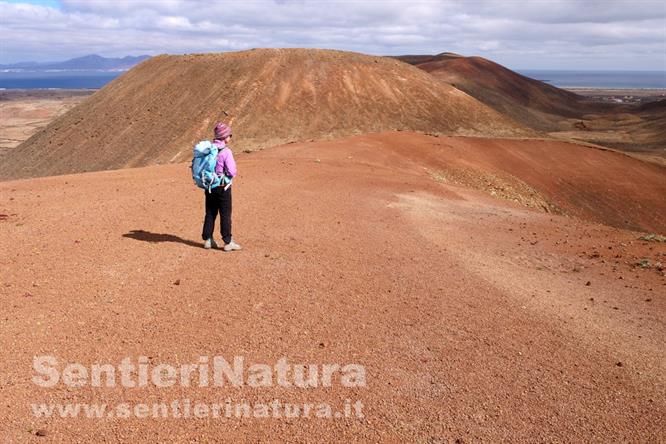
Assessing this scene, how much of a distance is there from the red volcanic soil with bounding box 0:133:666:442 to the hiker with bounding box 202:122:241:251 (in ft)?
0.77

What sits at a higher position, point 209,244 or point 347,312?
point 209,244

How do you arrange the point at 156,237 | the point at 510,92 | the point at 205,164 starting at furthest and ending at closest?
the point at 510,92 → the point at 156,237 → the point at 205,164

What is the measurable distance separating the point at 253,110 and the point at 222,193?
2677cm

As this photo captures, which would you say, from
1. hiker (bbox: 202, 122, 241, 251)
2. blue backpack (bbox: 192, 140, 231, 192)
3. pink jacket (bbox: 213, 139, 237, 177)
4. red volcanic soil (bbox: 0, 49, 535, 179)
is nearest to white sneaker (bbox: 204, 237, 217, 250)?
hiker (bbox: 202, 122, 241, 251)

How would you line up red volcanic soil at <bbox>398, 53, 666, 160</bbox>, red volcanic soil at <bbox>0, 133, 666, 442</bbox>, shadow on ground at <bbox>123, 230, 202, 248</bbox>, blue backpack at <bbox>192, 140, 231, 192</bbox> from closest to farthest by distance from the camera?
red volcanic soil at <bbox>0, 133, 666, 442</bbox>, blue backpack at <bbox>192, 140, 231, 192</bbox>, shadow on ground at <bbox>123, 230, 202, 248</bbox>, red volcanic soil at <bbox>398, 53, 666, 160</bbox>

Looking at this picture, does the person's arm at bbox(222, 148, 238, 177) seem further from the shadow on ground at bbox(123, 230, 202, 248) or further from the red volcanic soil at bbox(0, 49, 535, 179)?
the red volcanic soil at bbox(0, 49, 535, 179)

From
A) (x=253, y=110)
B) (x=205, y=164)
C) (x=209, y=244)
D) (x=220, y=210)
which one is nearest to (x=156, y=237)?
(x=209, y=244)

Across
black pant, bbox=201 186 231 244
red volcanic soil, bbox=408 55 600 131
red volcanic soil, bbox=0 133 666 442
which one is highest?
red volcanic soil, bbox=408 55 600 131

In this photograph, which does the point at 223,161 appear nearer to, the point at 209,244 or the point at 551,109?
the point at 209,244

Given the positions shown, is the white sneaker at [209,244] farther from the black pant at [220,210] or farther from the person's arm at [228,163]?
the person's arm at [228,163]

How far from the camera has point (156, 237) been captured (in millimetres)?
8055

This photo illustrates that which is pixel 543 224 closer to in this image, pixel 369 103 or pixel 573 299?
pixel 573 299

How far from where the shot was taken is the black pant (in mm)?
7609

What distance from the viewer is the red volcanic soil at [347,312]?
4.07 meters
